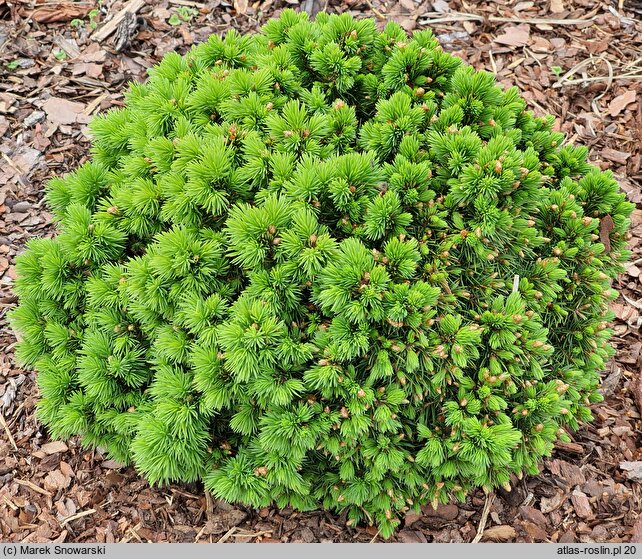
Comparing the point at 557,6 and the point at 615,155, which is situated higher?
the point at 557,6

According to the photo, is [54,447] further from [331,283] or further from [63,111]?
[63,111]

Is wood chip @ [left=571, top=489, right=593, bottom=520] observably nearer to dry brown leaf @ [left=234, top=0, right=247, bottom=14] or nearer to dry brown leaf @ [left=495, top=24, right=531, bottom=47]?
dry brown leaf @ [left=495, top=24, right=531, bottom=47]


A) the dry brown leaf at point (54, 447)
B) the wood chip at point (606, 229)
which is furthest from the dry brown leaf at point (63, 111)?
the wood chip at point (606, 229)

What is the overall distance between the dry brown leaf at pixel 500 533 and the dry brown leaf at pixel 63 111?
3.95 meters

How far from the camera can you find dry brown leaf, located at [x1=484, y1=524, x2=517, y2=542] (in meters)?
3.19

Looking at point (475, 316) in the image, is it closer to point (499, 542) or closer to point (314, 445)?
point (314, 445)

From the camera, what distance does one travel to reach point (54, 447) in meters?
3.47

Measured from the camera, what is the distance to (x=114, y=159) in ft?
10.8

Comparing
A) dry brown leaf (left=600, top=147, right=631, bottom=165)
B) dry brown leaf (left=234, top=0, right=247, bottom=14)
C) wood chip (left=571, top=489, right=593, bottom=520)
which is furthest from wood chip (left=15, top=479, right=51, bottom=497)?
dry brown leaf (left=600, top=147, right=631, bottom=165)

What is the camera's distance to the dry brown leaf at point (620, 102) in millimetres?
4785

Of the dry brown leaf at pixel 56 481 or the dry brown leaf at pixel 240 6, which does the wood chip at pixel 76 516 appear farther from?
the dry brown leaf at pixel 240 6

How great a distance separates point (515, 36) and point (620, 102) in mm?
→ 1026

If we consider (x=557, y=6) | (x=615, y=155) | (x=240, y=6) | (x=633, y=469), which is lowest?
(x=633, y=469)

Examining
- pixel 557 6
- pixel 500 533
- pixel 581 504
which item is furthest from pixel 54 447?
pixel 557 6
